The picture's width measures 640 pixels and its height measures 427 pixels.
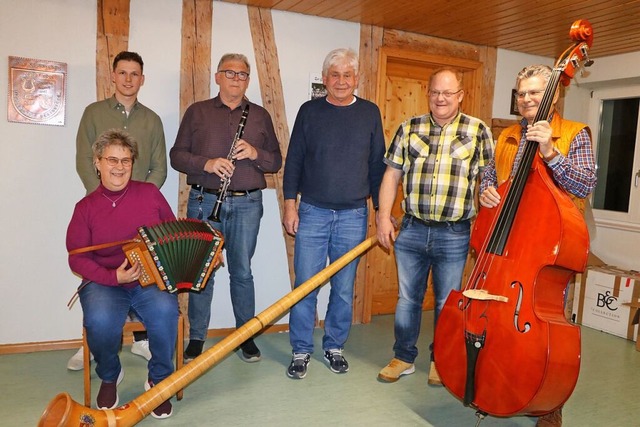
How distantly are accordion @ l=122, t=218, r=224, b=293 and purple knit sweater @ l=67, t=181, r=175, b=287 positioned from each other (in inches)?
7.5

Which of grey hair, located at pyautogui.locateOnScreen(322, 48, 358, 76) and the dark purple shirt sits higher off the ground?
grey hair, located at pyautogui.locateOnScreen(322, 48, 358, 76)

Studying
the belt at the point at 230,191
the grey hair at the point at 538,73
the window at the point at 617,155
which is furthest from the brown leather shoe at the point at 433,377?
the window at the point at 617,155

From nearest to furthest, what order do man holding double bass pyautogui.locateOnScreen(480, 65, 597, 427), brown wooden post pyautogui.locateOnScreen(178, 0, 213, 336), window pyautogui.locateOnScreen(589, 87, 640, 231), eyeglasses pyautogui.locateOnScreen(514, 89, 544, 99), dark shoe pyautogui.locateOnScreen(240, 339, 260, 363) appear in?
man holding double bass pyautogui.locateOnScreen(480, 65, 597, 427), eyeglasses pyautogui.locateOnScreen(514, 89, 544, 99), dark shoe pyautogui.locateOnScreen(240, 339, 260, 363), brown wooden post pyautogui.locateOnScreen(178, 0, 213, 336), window pyautogui.locateOnScreen(589, 87, 640, 231)

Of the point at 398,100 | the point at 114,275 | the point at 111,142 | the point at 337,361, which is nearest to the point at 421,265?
the point at 337,361

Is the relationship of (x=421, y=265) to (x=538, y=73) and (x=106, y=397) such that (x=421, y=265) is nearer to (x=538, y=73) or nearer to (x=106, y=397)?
(x=538, y=73)

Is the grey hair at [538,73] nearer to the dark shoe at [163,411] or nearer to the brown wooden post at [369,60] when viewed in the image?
the brown wooden post at [369,60]

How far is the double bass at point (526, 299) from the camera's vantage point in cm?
197

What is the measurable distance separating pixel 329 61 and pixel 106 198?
1.32m

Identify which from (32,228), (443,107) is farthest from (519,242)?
(32,228)

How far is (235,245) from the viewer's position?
10.5 ft

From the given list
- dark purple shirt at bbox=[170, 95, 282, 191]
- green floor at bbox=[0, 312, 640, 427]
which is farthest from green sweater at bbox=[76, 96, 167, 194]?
green floor at bbox=[0, 312, 640, 427]

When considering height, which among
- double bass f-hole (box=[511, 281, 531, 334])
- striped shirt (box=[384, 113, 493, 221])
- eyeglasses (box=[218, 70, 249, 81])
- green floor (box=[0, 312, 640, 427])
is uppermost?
eyeglasses (box=[218, 70, 249, 81])

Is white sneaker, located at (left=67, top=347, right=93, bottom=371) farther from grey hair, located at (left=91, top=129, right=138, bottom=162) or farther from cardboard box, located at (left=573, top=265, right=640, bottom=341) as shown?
cardboard box, located at (left=573, top=265, right=640, bottom=341)

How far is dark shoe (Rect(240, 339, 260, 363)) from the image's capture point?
3.19 m
